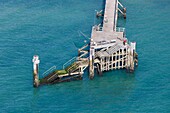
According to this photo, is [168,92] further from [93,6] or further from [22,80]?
[93,6]

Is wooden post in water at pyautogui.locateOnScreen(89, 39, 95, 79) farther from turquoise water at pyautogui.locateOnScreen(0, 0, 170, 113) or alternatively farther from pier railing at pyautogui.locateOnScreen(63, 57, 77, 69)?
pier railing at pyautogui.locateOnScreen(63, 57, 77, 69)

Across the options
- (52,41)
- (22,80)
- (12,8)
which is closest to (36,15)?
(12,8)

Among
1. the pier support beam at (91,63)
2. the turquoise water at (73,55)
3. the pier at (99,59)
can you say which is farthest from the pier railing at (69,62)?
the pier support beam at (91,63)

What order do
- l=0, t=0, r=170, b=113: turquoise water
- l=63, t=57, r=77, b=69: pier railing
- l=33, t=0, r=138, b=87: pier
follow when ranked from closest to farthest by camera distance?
1. l=0, t=0, r=170, b=113: turquoise water
2. l=33, t=0, r=138, b=87: pier
3. l=63, t=57, r=77, b=69: pier railing

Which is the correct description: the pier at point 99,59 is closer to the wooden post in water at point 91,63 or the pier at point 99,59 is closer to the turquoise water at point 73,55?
A: the wooden post in water at point 91,63

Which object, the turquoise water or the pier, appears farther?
the pier

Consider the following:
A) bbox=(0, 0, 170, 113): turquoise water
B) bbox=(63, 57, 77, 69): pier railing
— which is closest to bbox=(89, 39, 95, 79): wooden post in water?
bbox=(0, 0, 170, 113): turquoise water
